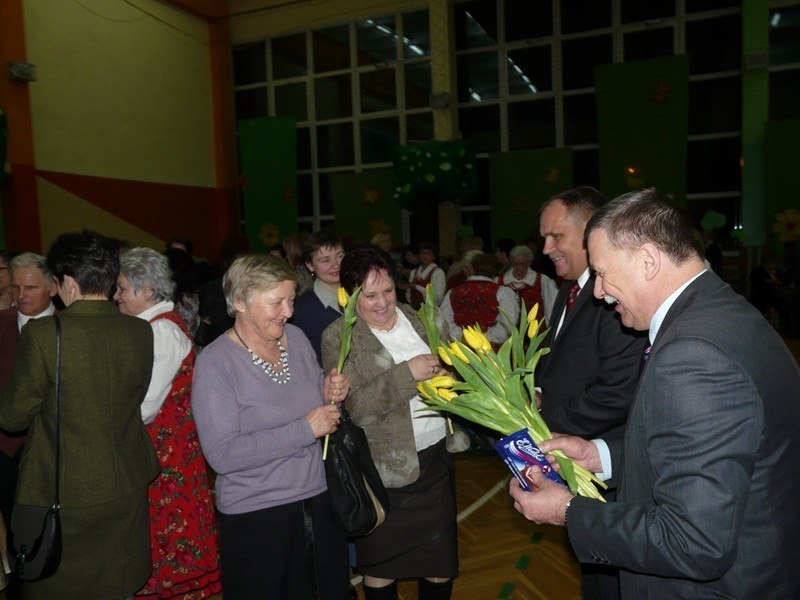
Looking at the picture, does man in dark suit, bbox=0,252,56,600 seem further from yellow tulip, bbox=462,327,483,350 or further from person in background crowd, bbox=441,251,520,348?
person in background crowd, bbox=441,251,520,348

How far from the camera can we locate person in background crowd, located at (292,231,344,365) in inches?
121

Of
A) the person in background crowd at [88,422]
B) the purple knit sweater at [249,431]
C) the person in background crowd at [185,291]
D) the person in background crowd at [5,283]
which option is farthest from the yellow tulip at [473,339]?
the person in background crowd at [185,291]

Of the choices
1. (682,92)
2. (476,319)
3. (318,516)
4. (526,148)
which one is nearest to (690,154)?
(682,92)

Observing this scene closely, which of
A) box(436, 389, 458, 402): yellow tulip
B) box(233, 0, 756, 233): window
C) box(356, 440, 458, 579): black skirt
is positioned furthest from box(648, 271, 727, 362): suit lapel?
box(233, 0, 756, 233): window

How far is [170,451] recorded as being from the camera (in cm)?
247

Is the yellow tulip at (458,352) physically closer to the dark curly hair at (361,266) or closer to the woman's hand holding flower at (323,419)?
the woman's hand holding flower at (323,419)

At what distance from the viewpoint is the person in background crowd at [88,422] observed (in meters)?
2.00

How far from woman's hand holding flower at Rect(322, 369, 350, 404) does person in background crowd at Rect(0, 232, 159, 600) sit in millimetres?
674

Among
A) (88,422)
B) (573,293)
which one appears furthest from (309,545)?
(573,293)

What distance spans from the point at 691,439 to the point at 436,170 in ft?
26.7

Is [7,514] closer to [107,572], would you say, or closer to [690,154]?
[107,572]

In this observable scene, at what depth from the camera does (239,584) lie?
80.7 inches

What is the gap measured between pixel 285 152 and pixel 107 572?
10301mm

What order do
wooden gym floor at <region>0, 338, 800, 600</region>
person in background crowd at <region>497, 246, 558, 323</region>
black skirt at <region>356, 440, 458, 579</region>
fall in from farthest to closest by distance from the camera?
person in background crowd at <region>497, 246, 558, 323</region>
wooden gym floor at <region>0, 338, 800, 600</region>
black skirt at <region>356, 440, 458, 579</region>
